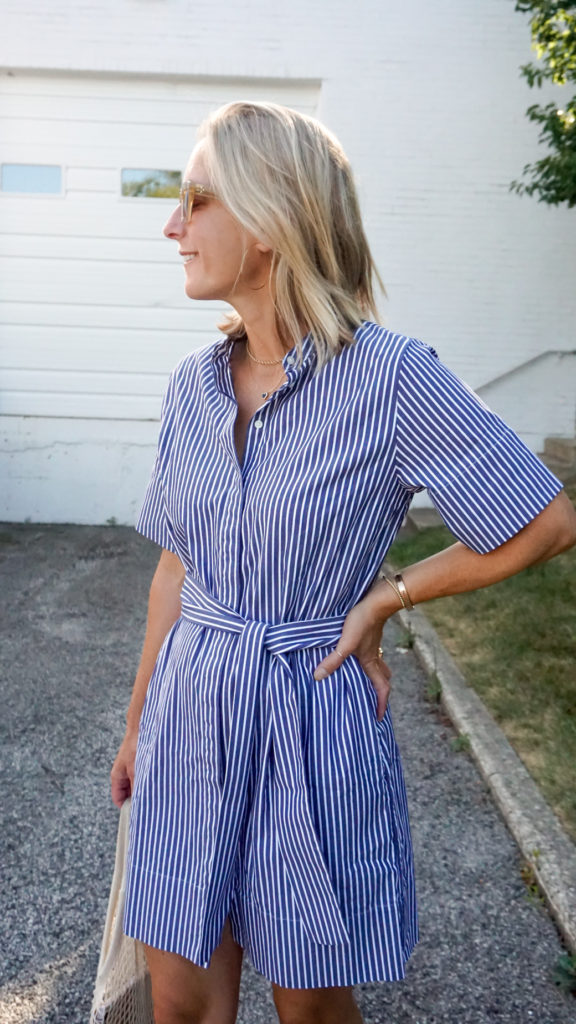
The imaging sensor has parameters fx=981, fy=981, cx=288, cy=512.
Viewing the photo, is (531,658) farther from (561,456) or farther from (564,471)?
(561,456)

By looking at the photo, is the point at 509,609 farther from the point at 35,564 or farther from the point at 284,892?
the point at 284,892

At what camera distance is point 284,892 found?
161 cm

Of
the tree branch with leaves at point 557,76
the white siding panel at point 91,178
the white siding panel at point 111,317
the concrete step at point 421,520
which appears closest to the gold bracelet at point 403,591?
the tree branch with leaves at point 557,76

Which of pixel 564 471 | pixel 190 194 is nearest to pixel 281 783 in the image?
pixel 190 194

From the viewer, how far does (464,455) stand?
1.57 metres

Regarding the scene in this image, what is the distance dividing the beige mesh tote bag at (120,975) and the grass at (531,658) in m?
1.84

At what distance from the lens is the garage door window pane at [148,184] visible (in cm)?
866

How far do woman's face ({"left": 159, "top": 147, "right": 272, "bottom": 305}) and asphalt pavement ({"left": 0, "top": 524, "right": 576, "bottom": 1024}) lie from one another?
184 centimetres

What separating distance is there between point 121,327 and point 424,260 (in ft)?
9.02

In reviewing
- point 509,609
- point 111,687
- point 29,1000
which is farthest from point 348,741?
point 509,609

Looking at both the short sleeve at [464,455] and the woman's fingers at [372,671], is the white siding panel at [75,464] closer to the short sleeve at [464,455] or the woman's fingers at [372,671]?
the woman's fingers at [372,671]

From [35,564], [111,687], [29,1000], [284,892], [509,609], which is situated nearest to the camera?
[284,892]

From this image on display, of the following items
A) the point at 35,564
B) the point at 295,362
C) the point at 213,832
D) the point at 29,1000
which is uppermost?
the point at 295,362

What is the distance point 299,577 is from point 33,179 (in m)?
7.96
